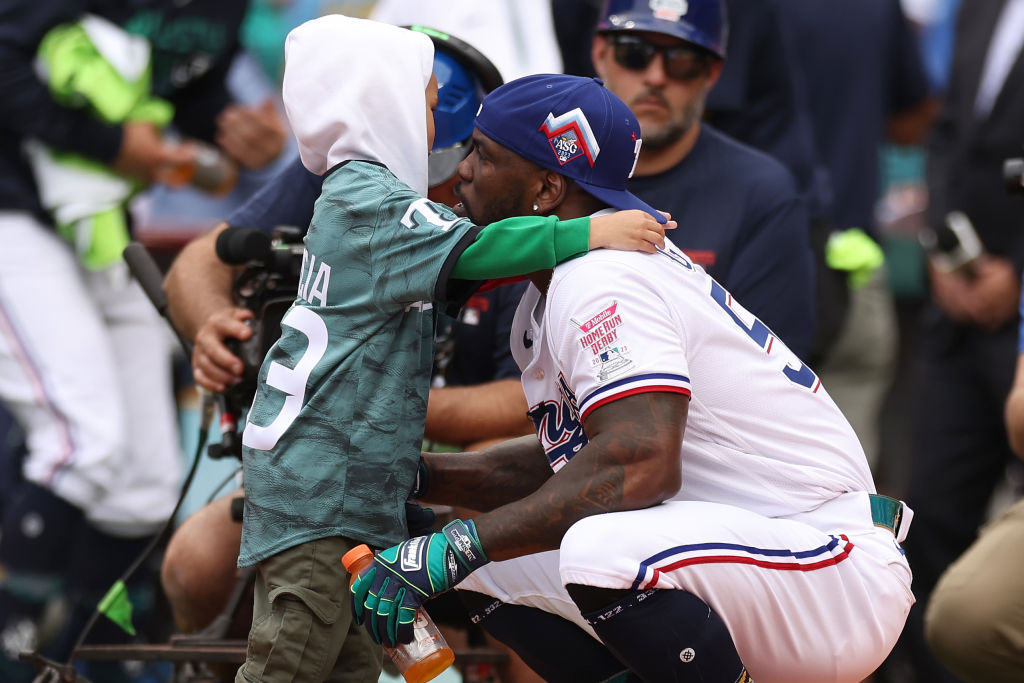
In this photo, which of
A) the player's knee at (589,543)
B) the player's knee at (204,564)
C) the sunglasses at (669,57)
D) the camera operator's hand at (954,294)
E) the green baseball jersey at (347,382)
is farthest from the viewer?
the camera operator's hand at (954,294)

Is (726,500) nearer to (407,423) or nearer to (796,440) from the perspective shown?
(796,440)

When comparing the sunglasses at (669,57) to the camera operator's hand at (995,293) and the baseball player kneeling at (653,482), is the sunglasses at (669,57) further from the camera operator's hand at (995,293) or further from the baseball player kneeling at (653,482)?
the camera operator's hand at (995,293)

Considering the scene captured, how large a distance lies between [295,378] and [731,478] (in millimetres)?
866

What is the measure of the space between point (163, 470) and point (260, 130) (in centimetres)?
126

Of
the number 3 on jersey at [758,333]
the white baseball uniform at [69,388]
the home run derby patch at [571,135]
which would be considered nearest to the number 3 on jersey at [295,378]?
the home run derby patch at [571,135]

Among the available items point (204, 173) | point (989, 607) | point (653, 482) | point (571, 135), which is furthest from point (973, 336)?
point (653, 482)

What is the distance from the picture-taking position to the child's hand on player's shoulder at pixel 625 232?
2.86 metres

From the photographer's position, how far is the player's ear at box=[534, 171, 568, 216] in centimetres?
306

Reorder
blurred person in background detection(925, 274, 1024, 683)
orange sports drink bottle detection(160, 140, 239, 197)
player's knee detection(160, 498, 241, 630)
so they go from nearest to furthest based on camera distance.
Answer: blurred person in background detection(925, 274, 1024, 683) → player's knee detection(160, 498, 241, 630) → orange sports drink bottle detection(160, 140, 239, 197)

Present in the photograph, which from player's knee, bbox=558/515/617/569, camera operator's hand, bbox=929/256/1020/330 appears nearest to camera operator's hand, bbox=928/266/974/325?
camera operator's hand, bbox=929/256/1020/330

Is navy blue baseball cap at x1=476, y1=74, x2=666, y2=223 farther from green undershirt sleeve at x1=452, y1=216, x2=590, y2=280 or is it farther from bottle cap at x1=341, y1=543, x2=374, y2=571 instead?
bottle cap at x1=341, y1=543, x2=374, y2=571

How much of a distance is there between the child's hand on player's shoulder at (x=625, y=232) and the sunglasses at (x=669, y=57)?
5.09 ft

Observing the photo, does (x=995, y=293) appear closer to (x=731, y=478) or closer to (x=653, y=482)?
(x=731, y=478)

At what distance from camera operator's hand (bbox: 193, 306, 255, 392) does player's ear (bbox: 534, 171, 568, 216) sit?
80cm
